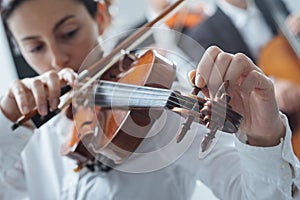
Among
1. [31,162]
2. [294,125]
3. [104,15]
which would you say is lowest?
[294,125]

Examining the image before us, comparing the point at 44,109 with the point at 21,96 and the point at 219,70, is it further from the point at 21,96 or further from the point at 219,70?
the point at 219,70

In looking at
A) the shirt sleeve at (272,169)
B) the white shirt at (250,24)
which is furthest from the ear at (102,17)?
the white shirt at (250,24)

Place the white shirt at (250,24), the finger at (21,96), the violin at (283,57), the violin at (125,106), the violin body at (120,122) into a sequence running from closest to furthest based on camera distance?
1. the violin at (125,106)
2. the violin body at (120,122)
3. the finger at (21,96)
4. the violin at (283,57)
5. the white shirt at (250,24)

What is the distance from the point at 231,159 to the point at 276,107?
0.12 m

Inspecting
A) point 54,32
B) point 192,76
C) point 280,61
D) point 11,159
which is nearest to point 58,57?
point 54,32

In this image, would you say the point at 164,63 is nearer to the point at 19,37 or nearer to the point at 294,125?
the point at 19,37

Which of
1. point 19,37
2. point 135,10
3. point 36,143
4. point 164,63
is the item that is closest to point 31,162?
point 36,143

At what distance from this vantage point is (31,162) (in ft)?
2.39

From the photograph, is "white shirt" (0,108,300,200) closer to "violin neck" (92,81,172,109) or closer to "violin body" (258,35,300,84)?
"violin neck" (92,81,172,109)

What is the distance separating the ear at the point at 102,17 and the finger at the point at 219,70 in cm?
37

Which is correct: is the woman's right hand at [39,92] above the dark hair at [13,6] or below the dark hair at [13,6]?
below

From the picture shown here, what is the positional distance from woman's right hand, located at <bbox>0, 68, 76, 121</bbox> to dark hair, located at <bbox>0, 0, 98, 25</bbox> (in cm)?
13

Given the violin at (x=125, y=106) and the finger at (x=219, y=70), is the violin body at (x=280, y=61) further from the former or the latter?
the finger at (x=219, y=70)

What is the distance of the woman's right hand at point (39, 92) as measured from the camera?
60 centimetres
